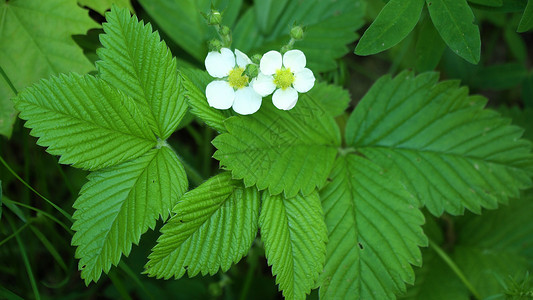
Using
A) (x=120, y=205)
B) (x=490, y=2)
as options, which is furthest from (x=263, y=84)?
(x=490, y=2)

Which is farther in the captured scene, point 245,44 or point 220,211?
point 245,44

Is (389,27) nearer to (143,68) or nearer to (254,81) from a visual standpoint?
(254,81)

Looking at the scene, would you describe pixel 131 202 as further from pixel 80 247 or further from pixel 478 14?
pixel 478 14

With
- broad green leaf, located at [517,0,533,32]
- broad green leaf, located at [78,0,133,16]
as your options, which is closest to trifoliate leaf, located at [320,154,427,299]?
broad green leaf, located at [517,0,533,32]

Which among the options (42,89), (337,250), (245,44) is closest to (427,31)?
(245,44)

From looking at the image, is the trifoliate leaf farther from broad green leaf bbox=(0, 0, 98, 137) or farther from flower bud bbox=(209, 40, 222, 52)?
broad green leaf bbox=(0, 0, 98, 137)
